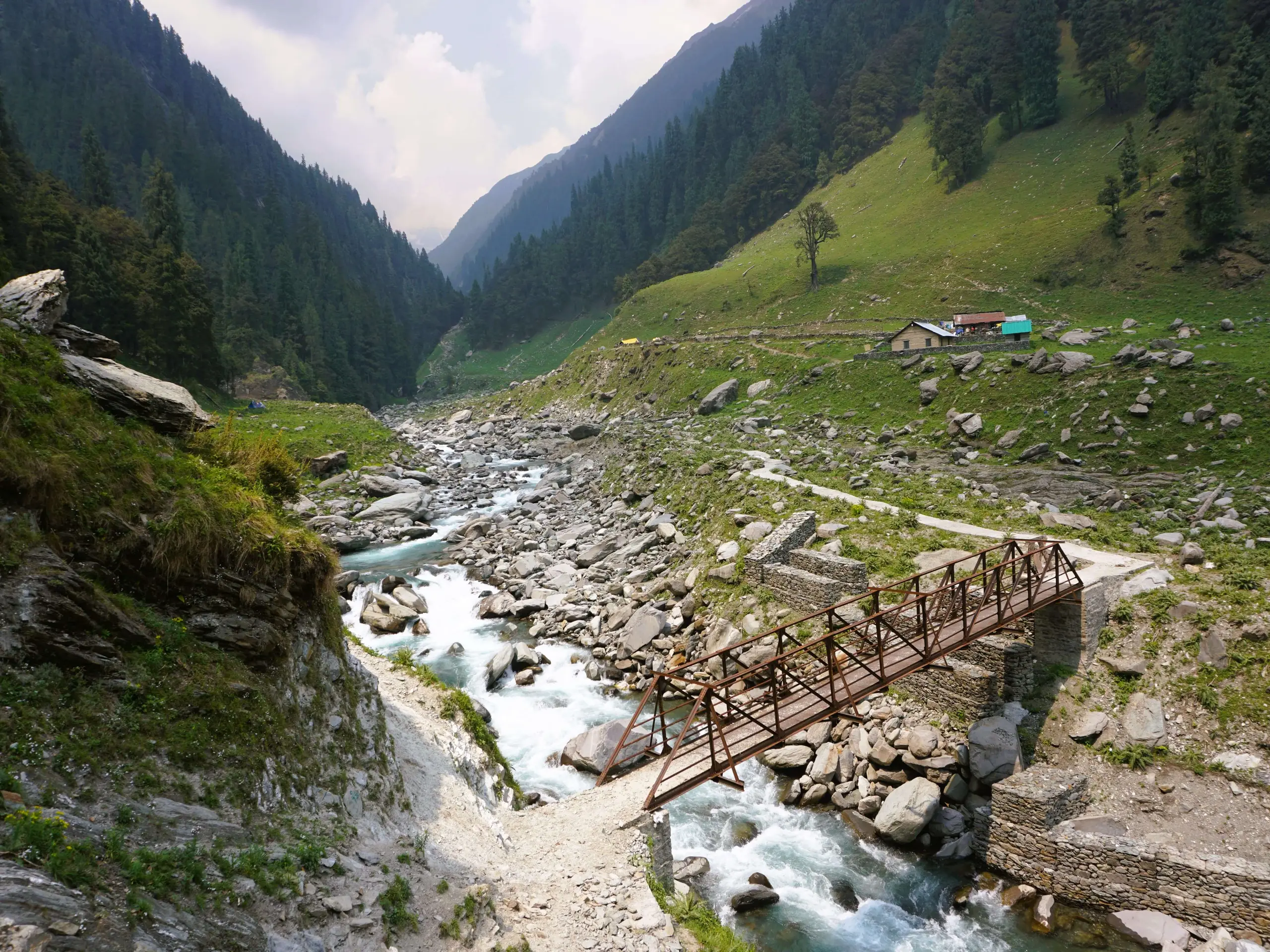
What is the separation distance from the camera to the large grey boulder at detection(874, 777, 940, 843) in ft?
46.3

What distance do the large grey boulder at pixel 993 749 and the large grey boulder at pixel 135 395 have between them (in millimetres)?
18082

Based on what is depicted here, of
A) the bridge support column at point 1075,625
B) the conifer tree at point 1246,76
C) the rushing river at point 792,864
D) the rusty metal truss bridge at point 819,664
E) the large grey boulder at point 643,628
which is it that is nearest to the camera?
the rushing river at point 792,864

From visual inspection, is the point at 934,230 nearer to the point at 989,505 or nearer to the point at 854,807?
the point at 989,505

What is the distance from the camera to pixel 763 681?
13195 mm

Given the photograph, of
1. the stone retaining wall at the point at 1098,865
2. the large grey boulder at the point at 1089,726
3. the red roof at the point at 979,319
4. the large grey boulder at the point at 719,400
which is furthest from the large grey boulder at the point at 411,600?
the red roof at the point at 979,319

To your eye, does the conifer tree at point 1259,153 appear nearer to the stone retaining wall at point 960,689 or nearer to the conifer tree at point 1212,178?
the conifer tree at point 1212,178

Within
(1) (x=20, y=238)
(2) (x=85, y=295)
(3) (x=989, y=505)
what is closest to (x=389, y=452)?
(2) (x=85, y=295)

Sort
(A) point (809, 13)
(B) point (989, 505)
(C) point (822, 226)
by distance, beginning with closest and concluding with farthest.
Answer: (B) point (989, 505) < (C) point (822, 226) < (A) point (809, 13)

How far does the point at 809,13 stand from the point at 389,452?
189389mm

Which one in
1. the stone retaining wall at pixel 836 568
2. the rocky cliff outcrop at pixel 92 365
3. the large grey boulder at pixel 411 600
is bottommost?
the stone retaining wall at pixel 836 568

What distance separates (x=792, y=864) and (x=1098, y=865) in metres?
5.92

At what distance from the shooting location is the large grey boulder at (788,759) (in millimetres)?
16547

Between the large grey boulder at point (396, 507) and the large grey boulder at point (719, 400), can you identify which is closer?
the large grey boulder at point (396, 507)

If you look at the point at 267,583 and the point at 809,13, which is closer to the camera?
the point at 267,583
